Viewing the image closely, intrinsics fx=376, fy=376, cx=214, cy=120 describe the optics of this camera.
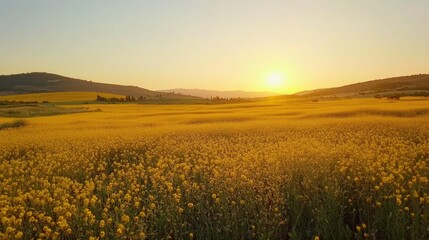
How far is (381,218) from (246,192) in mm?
1916

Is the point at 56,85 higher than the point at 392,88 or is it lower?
higher

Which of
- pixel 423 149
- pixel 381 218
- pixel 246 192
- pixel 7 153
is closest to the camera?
pixel 381 218

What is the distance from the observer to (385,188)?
5316 mm

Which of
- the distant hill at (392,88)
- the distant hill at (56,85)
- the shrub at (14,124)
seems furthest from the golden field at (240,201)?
the distant hill at (56,85)

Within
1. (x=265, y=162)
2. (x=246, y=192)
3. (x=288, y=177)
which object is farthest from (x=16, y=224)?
(x=265, y=162)

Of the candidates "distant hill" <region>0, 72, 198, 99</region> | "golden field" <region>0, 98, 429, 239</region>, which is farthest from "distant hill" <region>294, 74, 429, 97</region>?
"golden field" <region>0, 98, 429, 239</region>

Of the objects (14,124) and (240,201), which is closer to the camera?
(240,201)

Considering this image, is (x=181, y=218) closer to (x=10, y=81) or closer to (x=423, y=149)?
(x=423, y=149)

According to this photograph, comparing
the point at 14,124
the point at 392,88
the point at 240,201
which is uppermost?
the point at 392,88

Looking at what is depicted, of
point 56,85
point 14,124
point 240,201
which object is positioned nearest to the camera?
point 240,201

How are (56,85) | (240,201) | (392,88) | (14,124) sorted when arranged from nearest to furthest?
(240,201) < (14,124) < (392,88) < (56,85)

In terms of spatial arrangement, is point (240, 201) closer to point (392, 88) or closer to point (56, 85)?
point (392, 88)

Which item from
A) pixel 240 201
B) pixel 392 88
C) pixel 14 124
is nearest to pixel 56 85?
pixel 392 88

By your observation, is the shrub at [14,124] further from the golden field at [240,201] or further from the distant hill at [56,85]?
the distant hill at [56,85]
